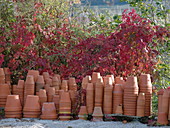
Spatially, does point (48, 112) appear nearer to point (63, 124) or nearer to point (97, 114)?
point (63, 124)

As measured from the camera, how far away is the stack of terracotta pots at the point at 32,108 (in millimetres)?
6652

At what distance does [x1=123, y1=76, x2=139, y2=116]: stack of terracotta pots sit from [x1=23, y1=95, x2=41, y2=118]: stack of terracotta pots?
158 centimetres

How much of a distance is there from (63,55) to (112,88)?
6.71ft

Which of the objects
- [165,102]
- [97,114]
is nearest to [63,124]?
[97,114]

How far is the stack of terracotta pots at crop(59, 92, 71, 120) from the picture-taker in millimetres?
6590

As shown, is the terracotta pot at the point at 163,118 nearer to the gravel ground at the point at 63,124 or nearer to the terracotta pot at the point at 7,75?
the gravel ground at the point at 63,124

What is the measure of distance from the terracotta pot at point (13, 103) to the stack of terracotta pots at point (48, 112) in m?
0.49

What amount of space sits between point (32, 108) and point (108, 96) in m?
1.37

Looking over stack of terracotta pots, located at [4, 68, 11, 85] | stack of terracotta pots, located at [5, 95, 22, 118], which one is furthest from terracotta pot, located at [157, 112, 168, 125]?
stack of terracotta pots, located at [4, 68, 11, 85]

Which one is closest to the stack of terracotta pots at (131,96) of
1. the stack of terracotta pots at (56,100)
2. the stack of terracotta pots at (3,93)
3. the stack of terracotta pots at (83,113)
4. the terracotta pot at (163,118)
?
the terracotta pot at (163,118)

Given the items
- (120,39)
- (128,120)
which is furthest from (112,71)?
(128,120)

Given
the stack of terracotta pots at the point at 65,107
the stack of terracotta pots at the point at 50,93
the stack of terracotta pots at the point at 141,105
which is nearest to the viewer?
the stack of terracotta pots at the point at 141,105

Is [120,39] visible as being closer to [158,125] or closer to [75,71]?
[75,71]

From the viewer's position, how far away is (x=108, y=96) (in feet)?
21.2
